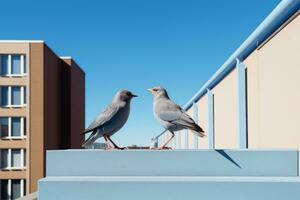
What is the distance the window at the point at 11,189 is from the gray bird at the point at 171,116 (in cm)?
2854

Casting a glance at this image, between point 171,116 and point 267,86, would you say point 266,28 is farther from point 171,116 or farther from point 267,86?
point 171,116

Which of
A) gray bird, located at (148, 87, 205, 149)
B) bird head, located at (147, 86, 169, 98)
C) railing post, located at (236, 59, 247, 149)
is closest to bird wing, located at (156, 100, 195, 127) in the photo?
gray bird, located at (148, 87, 205, 149)

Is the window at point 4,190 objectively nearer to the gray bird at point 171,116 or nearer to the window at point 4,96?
the window at point 4,96

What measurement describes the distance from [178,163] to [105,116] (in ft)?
5.23

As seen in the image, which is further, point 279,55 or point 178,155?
point 279,55

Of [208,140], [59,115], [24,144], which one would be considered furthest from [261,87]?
[59,115]

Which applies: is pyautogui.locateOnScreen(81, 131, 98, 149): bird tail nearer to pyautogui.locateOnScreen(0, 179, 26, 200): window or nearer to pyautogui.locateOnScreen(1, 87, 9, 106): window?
pyautogui.locateOnScreen(1, 87, 9, 106): window

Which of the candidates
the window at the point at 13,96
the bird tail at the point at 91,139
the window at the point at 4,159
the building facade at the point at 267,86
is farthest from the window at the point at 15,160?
the bird tail at the point at 91,139

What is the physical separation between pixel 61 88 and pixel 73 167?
3518cm

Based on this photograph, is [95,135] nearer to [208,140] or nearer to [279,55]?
[279,55]

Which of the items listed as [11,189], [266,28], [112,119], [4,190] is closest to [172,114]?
[112,119]

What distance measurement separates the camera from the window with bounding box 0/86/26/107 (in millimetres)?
31125

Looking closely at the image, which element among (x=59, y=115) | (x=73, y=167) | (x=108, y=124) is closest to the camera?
(x=73, y=167)

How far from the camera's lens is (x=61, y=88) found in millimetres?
39500
